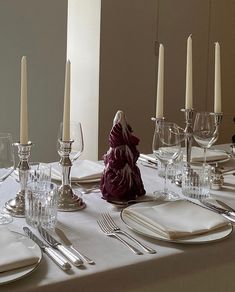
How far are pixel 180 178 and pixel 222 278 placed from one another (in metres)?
0.53

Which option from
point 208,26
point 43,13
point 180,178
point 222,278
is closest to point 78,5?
point 43,13

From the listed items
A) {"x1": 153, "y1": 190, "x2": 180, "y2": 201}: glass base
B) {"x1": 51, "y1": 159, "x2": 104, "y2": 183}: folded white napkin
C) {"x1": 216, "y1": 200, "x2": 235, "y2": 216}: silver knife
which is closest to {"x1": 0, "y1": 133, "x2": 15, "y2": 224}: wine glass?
{"x1": 51, "y1": 159, "x2": 104, "y2": 183}: folded white napkin

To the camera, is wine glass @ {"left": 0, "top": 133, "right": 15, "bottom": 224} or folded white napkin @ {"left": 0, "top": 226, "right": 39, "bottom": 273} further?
wine glass @ {"left": 0, "top": 133, "right": 15, "bottom": 224}

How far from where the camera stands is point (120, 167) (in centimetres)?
145

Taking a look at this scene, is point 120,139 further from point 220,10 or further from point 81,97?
point 220,10

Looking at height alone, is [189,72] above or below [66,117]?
above

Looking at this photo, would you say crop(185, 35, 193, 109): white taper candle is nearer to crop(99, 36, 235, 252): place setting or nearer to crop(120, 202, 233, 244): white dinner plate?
crop(99, 36, 235, 252): place setting

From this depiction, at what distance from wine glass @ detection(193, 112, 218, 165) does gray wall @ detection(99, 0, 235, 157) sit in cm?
191

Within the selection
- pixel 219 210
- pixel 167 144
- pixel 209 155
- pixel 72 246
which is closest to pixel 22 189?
pixel 72 246

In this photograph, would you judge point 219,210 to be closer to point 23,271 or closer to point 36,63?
point 23,271

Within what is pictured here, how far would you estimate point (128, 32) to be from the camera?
11.7 feet

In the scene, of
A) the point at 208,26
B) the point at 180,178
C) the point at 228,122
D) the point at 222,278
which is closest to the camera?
the point at 222,278

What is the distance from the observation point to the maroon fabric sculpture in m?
1.44

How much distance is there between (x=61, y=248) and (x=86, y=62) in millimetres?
2641
